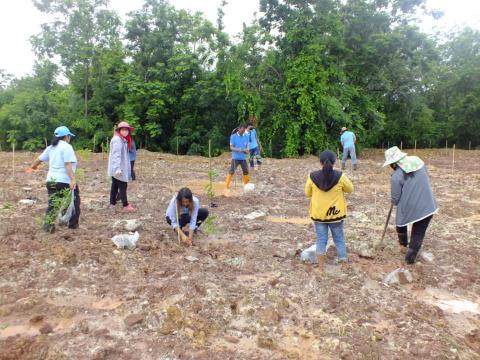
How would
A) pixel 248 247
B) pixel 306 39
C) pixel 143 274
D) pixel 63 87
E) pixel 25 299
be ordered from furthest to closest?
pixel 63 87, pixel 306 39, pixel 248 247, pixel 143 274, pixel 25 299

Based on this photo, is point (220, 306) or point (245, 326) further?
point (220, 306)

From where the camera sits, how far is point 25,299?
3.76 m

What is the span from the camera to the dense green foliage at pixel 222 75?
19.0m

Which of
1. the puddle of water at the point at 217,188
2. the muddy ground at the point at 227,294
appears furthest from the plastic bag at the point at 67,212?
the puddle of water at the point at 217,188

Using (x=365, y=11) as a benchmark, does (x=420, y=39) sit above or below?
below

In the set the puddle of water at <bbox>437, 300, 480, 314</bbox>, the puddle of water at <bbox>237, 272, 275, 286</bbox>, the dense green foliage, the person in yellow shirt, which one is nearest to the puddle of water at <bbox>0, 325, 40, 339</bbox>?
the puddle of water at <bbox>237, 272, 275, 286</bbox>

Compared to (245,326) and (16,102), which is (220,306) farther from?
(16,102)

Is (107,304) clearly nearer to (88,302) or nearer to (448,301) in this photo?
(88,302)

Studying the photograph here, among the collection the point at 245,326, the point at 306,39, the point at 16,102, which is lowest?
the point at 245,326

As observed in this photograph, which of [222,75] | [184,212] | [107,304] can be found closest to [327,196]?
[184,212]

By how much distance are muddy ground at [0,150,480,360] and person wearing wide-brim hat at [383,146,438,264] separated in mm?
415

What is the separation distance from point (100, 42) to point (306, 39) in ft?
37.1

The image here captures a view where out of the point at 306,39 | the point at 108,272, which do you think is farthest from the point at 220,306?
the point at 306,39

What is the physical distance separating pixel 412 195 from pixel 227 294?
2400 millimetres
